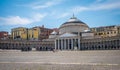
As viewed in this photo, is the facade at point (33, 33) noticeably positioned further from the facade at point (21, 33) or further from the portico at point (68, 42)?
the portico at point (68, 42)

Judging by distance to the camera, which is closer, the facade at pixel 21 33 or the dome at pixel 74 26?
the dome at pixel 74 26

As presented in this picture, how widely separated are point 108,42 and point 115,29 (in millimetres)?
18265

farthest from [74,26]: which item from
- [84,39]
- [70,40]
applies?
[84,39]

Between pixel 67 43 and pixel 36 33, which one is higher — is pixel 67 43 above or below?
below

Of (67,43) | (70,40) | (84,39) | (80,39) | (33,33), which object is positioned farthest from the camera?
(33,33)

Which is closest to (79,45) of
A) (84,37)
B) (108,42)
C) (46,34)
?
(84,37)

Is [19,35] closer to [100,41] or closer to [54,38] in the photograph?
[54,38]

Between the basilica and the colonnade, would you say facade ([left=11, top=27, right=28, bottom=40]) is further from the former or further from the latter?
the colonnade

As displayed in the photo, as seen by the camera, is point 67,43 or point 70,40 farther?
point 67,43

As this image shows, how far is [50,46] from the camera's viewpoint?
11850cm

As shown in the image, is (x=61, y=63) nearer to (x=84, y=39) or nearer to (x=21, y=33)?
(x=84, y=39)

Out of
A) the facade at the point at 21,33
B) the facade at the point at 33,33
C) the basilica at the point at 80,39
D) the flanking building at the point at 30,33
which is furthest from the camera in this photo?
the facade at the point at 21,33

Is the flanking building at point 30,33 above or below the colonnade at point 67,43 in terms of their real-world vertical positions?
above

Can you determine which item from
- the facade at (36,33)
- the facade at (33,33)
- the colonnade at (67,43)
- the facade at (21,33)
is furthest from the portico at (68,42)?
the facade at (21,33)
